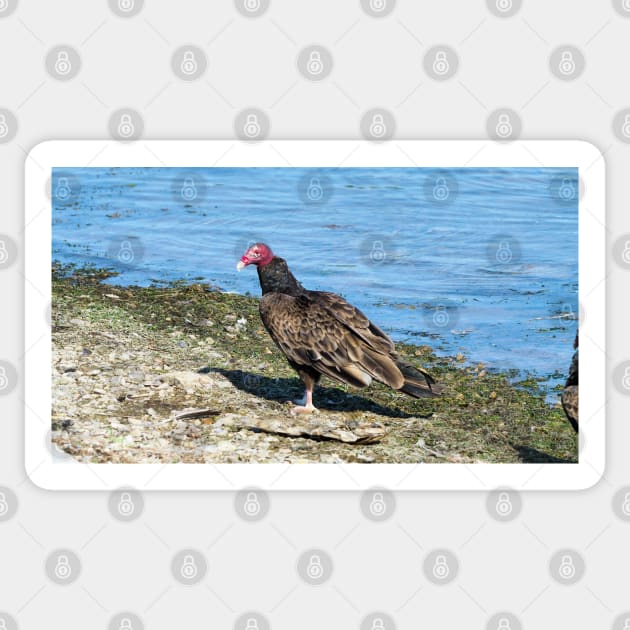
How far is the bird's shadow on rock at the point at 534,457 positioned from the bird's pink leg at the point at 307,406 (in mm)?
1622

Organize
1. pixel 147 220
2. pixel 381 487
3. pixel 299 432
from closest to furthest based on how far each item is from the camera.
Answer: pixel 381 487
pixel 299 432
pixel 147 220

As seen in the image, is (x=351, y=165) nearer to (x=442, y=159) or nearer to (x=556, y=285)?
(x=442, y=159)

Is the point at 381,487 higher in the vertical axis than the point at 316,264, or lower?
lower

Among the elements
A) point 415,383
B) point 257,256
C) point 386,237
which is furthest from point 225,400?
point 386,237

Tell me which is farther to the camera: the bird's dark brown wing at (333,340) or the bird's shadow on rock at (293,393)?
the bird's shadow on rock at (293,393)

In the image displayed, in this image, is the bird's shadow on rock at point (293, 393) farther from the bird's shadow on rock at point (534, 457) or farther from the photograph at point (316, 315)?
the bird's shadow on rock at point (534, 457)

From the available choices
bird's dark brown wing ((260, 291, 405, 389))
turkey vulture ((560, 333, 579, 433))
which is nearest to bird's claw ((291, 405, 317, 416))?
bird's dark brown wing ((260, 291, 405, 389))

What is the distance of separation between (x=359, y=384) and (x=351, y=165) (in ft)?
5.52

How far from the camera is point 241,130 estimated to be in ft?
26.3

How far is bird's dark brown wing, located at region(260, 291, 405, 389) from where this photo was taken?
8.56 metres

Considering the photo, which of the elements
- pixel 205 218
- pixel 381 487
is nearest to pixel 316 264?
pixel 205 218

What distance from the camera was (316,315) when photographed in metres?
8.67

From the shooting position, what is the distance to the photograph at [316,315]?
823cm

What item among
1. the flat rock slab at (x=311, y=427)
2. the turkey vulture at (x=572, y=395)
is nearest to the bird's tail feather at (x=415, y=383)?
the flat rock slab at (x=311, y=427)
